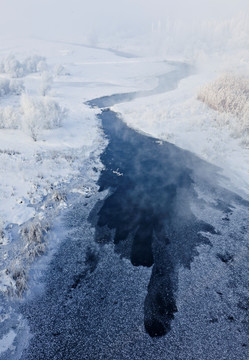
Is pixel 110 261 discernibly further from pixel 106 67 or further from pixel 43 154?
pixel 106 67

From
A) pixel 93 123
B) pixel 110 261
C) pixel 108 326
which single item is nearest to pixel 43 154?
pixel 93 123

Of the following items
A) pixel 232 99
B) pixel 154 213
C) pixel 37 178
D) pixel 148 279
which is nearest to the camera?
pixel 148 279

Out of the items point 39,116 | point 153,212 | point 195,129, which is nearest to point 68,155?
point 39,116

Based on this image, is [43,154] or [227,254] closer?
[227,254]

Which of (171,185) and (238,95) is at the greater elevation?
(238,95)

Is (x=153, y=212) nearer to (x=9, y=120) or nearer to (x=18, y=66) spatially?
(x=9, y=120)

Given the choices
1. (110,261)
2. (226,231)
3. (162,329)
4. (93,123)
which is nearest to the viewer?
(162,329)

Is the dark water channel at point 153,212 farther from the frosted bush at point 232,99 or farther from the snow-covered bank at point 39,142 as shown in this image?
the frosted bush at point 232,99
